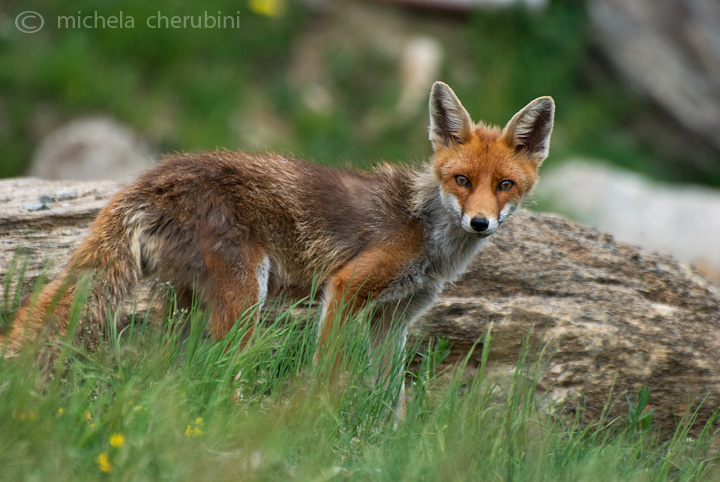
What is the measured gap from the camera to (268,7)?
13.5 metres

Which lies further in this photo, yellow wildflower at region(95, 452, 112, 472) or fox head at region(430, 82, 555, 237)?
fox head at region(430, 82, 555, 237)

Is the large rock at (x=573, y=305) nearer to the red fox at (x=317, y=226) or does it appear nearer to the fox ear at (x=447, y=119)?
the red fox at (x=317, y=226)

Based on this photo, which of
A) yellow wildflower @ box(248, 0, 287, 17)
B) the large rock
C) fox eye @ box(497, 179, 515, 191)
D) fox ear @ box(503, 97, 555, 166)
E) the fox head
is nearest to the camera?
the fox head

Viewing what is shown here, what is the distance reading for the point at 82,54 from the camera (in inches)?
475

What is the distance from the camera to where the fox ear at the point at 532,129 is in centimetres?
547

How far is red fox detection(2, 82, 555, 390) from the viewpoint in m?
4.93

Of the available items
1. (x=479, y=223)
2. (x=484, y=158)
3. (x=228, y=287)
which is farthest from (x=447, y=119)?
(x=228, y=287)

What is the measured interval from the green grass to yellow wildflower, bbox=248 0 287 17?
9815mm

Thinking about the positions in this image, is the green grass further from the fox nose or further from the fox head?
the fox head

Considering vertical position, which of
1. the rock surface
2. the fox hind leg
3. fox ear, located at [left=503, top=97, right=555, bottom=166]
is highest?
fox ear, located at [left=503, top=97, right=555, bottom=166]

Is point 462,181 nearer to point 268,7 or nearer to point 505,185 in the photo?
point 505,185

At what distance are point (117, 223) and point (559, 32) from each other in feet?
37.9

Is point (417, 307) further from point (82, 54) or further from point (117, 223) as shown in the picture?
point (82, 54)

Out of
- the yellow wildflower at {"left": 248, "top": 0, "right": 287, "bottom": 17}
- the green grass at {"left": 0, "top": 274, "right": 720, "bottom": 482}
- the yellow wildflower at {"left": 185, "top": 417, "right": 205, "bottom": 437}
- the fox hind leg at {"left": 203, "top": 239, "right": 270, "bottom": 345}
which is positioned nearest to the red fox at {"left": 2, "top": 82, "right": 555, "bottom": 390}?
the fox hind leg at {"left": 203, "top": 239, "right": 270, "bottom": 345}
